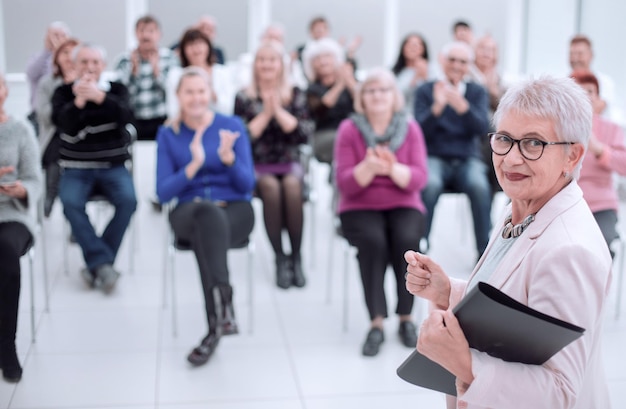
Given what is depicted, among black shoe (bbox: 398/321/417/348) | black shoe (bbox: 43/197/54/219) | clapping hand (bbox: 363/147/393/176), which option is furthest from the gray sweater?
black shoe (bbox: 398/321/417/348)

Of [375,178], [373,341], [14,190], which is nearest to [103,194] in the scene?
[14,190]

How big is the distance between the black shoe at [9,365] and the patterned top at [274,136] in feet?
5.57

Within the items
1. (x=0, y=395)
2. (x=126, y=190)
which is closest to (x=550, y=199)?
(x=0, y=395)

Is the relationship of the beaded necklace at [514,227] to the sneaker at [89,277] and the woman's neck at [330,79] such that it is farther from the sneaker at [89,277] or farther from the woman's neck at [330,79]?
the woman's neck at [330,79]

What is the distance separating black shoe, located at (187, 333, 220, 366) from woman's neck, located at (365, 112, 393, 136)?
47.5 inches

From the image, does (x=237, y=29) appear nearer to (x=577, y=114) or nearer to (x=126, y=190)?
(x=126, y=190)

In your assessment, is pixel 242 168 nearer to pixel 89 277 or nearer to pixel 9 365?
pixel 89 277

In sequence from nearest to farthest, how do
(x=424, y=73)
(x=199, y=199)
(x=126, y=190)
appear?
(x=199, y=199) < (x=126, y=190) < (x=424, y=73)

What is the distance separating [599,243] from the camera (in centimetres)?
137

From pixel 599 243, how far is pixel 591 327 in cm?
15

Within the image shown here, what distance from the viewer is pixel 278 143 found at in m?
4.22

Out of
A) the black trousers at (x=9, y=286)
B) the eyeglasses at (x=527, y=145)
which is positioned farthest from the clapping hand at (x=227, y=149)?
the eyeglasses at (x=527, y=145)

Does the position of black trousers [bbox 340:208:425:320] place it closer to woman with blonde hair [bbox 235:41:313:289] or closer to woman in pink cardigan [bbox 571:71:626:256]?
woman with blonde hair [bbox 235:41:313:289]

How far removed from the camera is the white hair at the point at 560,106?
1.43 m
